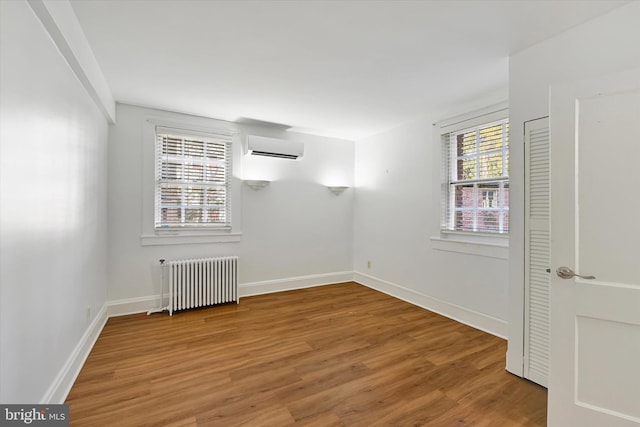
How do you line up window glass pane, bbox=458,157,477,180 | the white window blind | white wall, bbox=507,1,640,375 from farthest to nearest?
the white window blind
window glass pane, bbox=458,157,477,180
white wall, bbox=507,1,640,375

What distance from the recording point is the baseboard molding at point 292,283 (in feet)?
14.1

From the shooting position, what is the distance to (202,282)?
374cm

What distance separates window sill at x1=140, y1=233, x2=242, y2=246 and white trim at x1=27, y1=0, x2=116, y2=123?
1.65 meters

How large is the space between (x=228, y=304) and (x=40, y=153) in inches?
113

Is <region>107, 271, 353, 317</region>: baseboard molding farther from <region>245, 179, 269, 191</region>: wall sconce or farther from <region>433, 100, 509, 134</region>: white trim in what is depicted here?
<region>433, 100, 509, 134</region>: white trim

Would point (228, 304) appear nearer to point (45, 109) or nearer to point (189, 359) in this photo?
point (189, 359)

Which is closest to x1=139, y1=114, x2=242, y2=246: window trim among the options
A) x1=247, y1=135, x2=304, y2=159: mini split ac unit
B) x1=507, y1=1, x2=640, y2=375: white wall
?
x1=247, y1=135, x2=304, y2=159: mini split ac unit

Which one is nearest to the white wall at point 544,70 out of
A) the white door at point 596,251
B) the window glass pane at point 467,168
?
the white door at point 596,251

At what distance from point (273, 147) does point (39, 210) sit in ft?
9.49

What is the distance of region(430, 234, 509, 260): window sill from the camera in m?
2.96

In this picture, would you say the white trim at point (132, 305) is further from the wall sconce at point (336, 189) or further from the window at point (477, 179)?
the window at point (477, 179)

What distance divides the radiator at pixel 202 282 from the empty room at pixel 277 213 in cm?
3

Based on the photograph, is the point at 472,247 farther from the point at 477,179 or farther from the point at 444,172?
the point at 444,172

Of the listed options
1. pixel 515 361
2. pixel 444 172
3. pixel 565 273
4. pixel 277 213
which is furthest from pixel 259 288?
pixel 565 273
